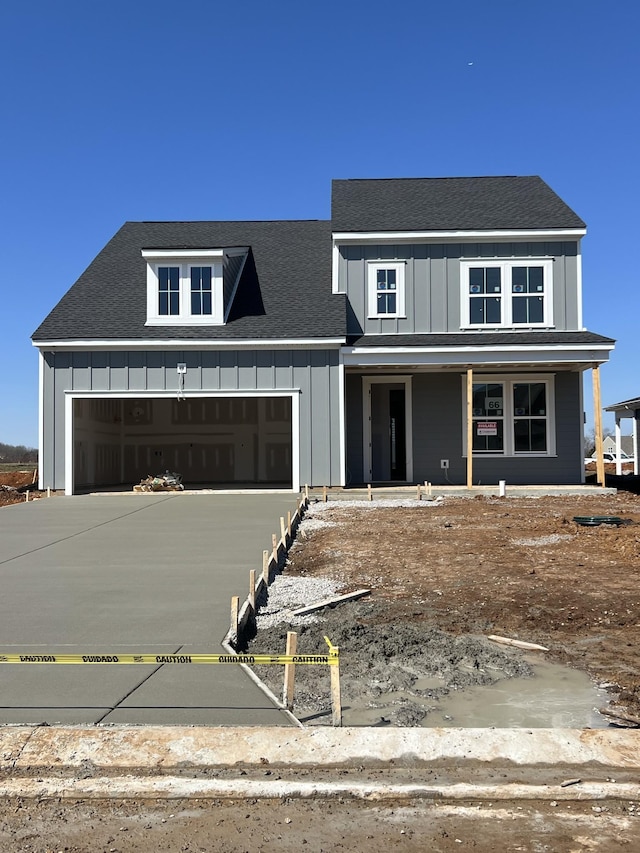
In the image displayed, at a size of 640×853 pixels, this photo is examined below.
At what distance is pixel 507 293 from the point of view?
790 inches

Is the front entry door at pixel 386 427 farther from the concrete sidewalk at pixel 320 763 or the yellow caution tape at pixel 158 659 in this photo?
the concrete sidewalk at pixel 320 763

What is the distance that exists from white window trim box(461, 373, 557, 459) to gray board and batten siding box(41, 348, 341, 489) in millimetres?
3874

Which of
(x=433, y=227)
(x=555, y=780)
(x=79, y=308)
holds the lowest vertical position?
(x=555, y=780)

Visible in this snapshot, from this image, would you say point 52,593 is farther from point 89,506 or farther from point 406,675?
point 89,506

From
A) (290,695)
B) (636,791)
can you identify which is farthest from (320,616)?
(636,791)

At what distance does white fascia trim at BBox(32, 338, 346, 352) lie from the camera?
1872cm

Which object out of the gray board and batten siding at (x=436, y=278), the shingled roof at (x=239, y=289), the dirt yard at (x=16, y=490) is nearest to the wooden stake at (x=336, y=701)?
the shingled roof at (x=239, y=289)

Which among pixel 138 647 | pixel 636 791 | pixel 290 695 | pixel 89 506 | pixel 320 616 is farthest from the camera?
pixel 89 506

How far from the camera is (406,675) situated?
5.57 m

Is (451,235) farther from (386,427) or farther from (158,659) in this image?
(158,659)

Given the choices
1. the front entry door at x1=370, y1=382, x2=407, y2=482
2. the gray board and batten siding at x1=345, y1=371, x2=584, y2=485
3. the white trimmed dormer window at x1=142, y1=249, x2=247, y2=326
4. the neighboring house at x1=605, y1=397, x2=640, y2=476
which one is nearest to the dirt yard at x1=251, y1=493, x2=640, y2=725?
the gray board and batten siding at x1=345, y1=371, x2=584, y2=485

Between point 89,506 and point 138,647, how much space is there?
1136 cm

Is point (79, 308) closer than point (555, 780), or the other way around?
point (555, 780)

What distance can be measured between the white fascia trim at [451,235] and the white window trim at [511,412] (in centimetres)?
365
